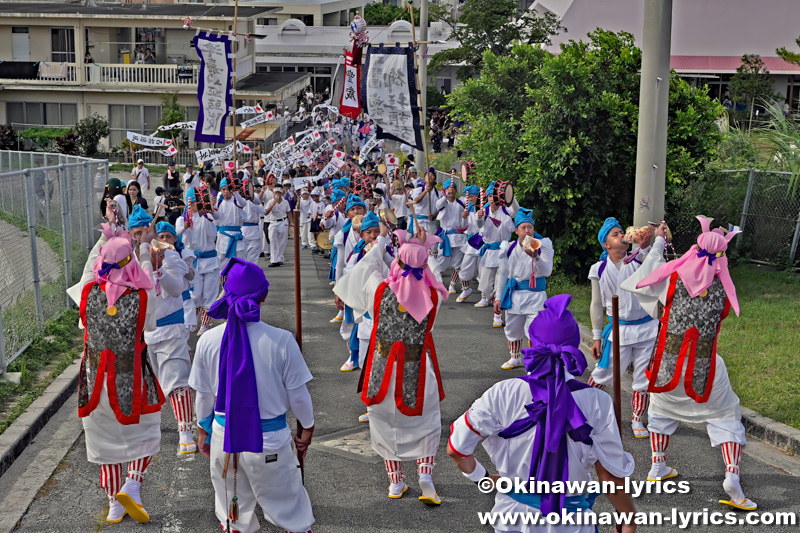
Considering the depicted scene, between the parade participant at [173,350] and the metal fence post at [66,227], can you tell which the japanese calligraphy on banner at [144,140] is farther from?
the parade participant at [173,350]

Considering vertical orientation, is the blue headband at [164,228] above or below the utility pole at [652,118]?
below

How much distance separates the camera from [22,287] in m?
11.0

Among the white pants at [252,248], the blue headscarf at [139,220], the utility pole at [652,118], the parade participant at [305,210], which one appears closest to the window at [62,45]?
the parade participant at [305,210]

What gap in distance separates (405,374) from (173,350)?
231cm

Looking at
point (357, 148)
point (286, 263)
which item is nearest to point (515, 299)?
point (286, 263)

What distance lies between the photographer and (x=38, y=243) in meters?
13.3

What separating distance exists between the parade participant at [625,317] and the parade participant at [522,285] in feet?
6.83

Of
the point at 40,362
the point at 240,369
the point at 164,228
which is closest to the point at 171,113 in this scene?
the point at 40,362

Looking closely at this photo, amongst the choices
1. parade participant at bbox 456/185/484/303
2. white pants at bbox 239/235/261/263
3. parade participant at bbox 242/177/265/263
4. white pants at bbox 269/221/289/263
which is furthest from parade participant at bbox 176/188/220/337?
white pants at bbox 269/221/289/263

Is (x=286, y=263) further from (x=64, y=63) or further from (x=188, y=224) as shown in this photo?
(x=64, y=63)

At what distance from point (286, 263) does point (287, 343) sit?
1457cm

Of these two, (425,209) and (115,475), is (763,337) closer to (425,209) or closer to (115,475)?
(425,209)

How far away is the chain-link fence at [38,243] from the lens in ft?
34.4

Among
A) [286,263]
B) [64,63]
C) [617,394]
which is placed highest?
[64,63]
